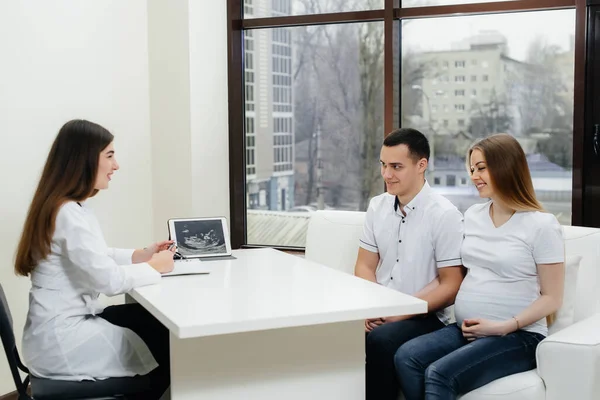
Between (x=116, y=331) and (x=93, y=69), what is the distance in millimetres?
1606

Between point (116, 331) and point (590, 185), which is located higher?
point (590, 185)

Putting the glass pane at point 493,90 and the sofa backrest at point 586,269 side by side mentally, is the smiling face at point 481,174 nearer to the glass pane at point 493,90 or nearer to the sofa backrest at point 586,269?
the sofa backrest at point 586,269

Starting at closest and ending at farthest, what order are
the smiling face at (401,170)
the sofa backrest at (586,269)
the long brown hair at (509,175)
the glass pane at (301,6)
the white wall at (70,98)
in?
the long brown hair at (509,175) < the sofa backrest at (586,269) < the smiling face at (401,170) < the white wall at (70,98) < the glass pane at (301,6)

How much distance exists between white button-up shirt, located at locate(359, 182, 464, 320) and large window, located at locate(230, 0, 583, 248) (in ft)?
3.13

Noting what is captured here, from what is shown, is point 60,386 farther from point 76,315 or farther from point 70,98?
point 70,98

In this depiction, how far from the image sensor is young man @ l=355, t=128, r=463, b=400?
8.16 feet

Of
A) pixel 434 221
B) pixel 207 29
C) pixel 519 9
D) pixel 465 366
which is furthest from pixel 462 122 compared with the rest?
pixel 465 366

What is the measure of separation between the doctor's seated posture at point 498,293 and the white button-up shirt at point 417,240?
11cm

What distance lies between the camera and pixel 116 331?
227cm

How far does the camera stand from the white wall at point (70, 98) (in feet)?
9.82

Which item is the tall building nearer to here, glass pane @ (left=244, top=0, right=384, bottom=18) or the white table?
glass pane @ (left=244, top=0, right=384, bottom=18)

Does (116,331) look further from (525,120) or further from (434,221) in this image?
(525,120)

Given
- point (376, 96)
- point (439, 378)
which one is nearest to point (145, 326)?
point (439, 378)

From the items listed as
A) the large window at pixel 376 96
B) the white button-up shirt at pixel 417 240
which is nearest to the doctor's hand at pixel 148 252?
the white button-up shirt at pixel 417 240
